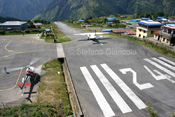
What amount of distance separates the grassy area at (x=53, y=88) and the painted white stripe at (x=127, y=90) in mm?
10831

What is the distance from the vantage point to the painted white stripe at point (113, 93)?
1958 cm

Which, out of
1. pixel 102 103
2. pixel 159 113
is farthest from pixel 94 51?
pixel 159 113

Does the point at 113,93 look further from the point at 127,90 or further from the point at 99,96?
the point at 127,90

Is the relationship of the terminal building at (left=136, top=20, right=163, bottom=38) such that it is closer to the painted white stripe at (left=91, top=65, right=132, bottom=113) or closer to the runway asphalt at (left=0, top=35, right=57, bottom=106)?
the painted white stripe at (left=91, top=65, right=132, bottom=113)

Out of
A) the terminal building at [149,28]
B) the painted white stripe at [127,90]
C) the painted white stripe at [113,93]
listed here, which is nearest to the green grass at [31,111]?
the painted white stripe at [113,93]

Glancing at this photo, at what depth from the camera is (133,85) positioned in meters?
25.0

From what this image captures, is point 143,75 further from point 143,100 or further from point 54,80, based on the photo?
point 54,80

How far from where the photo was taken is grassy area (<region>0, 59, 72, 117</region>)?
17.3m

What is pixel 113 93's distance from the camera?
23.0m

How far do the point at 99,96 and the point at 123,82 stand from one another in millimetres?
6970

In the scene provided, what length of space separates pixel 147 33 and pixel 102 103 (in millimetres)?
56140

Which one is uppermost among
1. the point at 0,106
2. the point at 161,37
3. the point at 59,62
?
the point at 161,37

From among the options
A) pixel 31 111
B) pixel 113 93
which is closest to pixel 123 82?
pixel 113 93

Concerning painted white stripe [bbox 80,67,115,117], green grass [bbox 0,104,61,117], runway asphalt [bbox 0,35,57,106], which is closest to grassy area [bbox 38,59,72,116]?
green grass [bbox 0,104,61,117]
